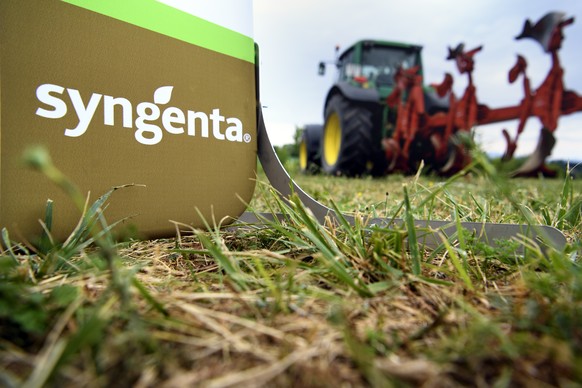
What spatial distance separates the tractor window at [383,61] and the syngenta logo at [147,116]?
4.28 meters

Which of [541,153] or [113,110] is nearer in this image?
[113,110]

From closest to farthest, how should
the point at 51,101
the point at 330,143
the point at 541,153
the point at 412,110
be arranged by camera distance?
the point at 51,101
the point at 541,153
the point at 412,110
the point at 330,143

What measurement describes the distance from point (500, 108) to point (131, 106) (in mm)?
3249

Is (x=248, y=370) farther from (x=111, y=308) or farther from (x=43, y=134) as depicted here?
(x=43, y=134)

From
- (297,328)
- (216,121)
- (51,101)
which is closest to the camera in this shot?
(297,328)

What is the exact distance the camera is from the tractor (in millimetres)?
2881

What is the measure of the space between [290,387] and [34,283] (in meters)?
0.39

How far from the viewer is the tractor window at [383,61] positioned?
483cm

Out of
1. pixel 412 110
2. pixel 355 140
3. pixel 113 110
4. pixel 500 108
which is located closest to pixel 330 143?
pixel 355 140

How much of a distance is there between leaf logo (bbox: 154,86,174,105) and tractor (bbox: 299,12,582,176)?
190cm

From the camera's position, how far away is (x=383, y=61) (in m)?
4.89

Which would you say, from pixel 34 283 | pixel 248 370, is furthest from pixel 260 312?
pixel 34 283

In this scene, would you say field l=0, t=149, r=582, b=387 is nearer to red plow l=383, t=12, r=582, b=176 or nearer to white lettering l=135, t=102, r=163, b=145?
white lettering l=135, t=102, r=163, b=145

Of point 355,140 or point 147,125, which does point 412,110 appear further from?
point 147,125
